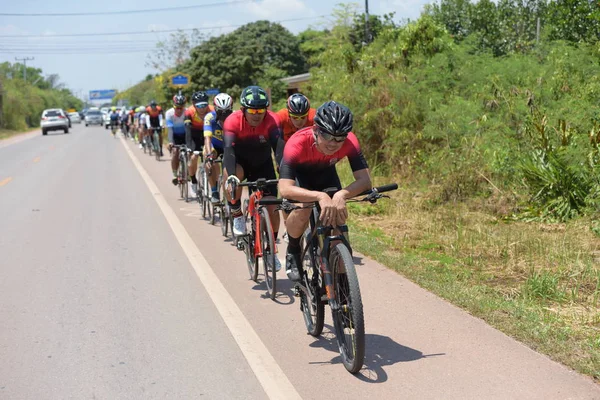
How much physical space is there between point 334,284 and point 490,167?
6.65 m

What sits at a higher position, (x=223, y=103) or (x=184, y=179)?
(x=223, y=103)

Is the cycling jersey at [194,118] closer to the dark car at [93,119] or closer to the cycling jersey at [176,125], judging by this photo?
the cycling jersey at [176,125]

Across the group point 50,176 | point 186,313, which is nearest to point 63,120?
point 50,176

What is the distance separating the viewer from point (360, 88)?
1537cm

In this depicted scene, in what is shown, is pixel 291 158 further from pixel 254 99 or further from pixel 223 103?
pixel 223 103

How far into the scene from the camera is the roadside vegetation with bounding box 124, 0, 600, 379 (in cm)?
656

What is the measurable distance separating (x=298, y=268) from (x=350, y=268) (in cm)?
127

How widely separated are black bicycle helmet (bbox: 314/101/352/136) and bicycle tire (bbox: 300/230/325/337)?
2.97 feet

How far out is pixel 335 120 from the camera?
4957 mm

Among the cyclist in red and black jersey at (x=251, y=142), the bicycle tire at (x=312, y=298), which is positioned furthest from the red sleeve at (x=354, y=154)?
the cyclist in red and black jersey at (x=251, y=142)

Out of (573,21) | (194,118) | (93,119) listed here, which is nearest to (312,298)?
(194,118)

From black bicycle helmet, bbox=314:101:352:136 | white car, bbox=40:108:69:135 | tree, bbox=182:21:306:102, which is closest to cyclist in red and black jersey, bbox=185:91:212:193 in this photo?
black bicycle helmet, bbox=314:101:352:136

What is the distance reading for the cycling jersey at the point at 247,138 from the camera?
774 cm

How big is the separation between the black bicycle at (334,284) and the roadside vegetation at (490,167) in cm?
140
